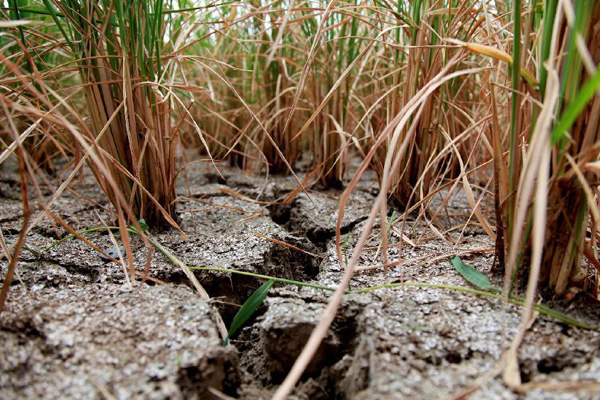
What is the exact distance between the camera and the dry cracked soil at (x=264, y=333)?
1.82 feet

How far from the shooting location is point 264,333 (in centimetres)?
71

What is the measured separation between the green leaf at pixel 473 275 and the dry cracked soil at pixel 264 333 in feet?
0.07

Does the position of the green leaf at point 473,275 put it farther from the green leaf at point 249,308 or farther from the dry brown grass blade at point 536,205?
the green leaf at point 249,308

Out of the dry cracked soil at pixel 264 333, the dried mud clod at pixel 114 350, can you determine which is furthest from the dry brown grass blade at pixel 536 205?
the dried mud clod at pixel 114 350

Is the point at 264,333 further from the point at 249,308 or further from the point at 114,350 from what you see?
the point at 114,350

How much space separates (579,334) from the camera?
62cm

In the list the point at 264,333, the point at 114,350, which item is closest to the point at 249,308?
the point at 264,333

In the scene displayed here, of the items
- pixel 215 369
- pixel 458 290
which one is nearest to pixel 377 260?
pixel 458 290

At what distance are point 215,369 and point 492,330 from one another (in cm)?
40

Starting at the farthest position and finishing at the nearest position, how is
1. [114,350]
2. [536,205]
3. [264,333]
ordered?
1. [264,333]
2. [114,350]
3. [536,205]

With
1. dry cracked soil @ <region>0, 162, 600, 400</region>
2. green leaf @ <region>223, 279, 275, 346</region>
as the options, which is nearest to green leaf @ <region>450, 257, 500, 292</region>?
dry cracked soil @ <region>0, 162, 600, 400</region>

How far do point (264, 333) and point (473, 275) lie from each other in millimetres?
373

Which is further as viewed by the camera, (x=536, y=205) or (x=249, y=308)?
(x=249, y=308)

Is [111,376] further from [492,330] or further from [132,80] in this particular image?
[132,80]
